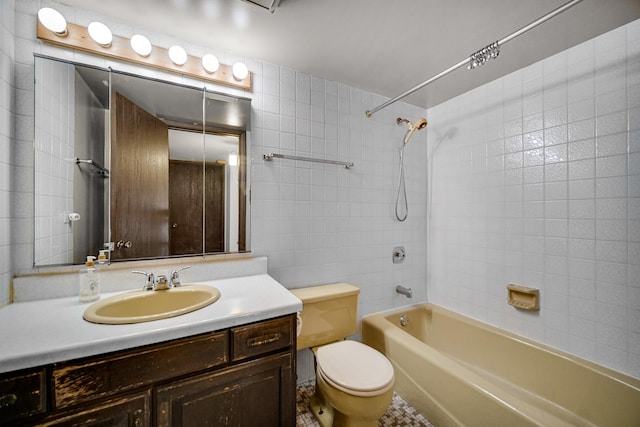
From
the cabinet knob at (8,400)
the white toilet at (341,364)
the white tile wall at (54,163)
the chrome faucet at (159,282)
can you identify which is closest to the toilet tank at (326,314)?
the white toilet at (341,364)

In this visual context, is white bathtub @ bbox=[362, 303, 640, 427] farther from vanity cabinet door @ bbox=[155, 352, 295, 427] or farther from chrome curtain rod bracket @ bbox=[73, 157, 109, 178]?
chrome curtain rod bracket @ bbox=[73, 157, 109, 178]

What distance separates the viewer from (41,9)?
1154 mm

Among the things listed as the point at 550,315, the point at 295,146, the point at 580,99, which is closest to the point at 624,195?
the point at 580,99

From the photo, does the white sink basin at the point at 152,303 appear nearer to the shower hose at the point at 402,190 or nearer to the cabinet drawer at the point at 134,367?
the cabinet drawer at the point at 134,367

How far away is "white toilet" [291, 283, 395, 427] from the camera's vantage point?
47.9 inches

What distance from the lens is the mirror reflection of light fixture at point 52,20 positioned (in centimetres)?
114

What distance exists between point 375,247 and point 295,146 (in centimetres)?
105

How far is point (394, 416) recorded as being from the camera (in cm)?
159

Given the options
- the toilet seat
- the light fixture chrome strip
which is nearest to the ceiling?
the light fixture chrome strip

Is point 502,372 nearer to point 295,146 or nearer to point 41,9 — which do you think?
point 295,146

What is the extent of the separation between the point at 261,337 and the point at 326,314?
2.27 ft

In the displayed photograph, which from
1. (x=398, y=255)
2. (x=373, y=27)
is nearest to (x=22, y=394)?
(x=373, y=27)

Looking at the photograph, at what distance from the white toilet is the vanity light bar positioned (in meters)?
1.43

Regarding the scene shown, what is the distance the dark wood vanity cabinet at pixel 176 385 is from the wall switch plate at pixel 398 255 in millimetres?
1329
